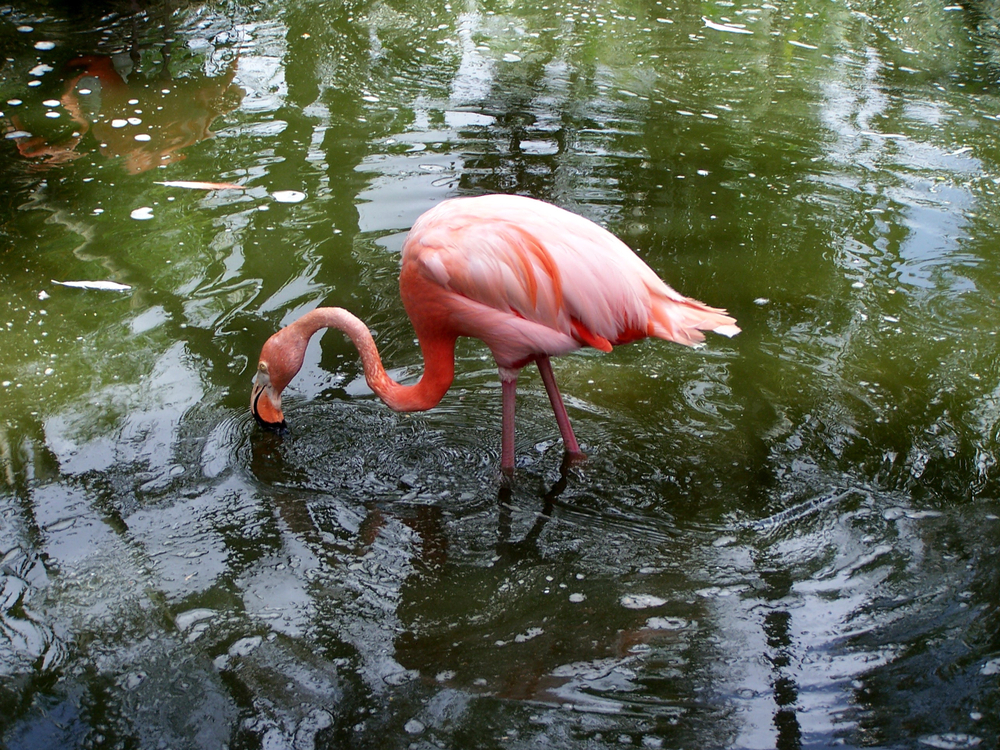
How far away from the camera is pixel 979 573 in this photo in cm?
306

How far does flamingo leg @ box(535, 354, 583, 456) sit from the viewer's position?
377 cm

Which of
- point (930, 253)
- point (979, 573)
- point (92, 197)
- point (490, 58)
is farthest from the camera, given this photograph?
point (490, 58)

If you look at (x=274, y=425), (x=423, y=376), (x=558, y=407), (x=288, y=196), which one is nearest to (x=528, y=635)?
(x=558, y=407)

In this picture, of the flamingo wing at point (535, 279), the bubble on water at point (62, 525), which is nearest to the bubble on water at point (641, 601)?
the flamingo wing at point (535, 279)

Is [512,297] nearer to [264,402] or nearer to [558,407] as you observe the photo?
[558,407]

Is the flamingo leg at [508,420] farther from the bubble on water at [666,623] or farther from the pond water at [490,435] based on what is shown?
the bubble on water at [666,623]

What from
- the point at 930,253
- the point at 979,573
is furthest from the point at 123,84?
the point at 979,573

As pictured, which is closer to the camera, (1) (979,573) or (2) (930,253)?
(1) (979,573)

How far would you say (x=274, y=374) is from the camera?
3.75 metres

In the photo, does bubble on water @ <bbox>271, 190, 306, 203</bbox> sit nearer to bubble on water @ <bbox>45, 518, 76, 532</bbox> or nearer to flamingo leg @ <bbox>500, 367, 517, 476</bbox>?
flamingo leg @ <bbox>500, 367, 517, 476</bbox>

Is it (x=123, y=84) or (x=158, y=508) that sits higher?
(x=123, y=84)

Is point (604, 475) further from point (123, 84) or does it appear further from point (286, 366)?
point (123, 84)

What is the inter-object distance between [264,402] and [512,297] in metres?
1.21

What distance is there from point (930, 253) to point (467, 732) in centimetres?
431
